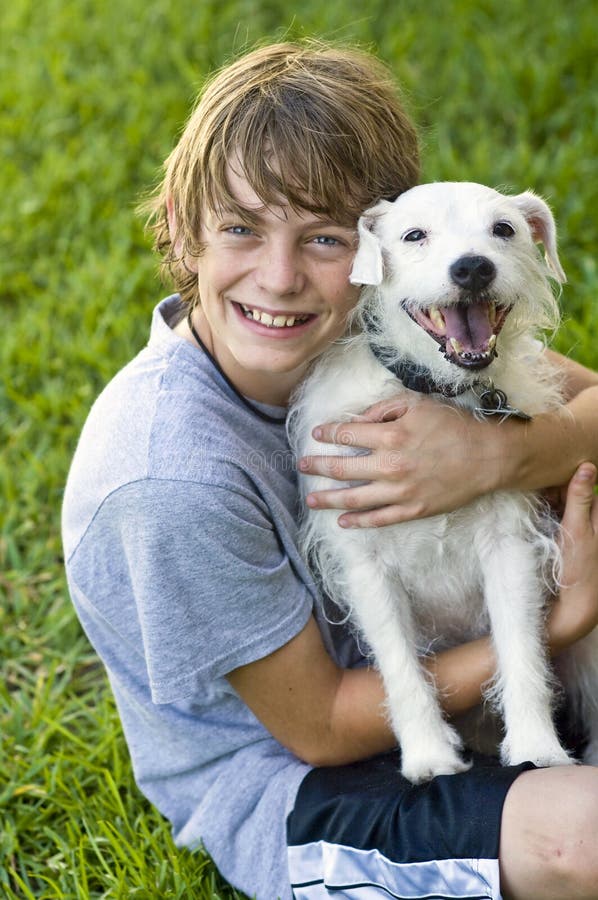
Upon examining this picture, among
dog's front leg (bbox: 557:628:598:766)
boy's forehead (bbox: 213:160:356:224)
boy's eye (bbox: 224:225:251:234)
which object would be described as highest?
boy's forehead (bbox: 213:160:356:224)

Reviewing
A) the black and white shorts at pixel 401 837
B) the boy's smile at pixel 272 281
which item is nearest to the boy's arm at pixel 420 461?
the boy's smile at pixel 272 281

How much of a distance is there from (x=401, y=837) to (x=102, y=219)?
11.5 feet

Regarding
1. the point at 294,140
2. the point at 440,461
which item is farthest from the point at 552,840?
the point at 294,140

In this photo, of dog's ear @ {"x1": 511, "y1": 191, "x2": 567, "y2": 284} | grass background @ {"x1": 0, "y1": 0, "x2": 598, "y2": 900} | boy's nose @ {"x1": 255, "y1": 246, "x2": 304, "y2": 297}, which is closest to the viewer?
boy's nose @ {"x1": 255, "y1": 246, "x2": 304, "y2": 297}

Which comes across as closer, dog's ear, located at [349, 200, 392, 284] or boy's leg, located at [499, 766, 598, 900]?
boy's leg, located at [499, 766, 598, 900]

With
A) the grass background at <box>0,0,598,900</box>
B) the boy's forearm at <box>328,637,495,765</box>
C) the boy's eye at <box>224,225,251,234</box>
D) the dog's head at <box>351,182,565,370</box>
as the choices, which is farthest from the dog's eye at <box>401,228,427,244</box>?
the boy's forearm at <box>328,637,495,765</box>

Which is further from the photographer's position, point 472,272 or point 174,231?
point 174,231

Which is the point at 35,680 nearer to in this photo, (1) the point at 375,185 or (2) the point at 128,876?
(2) the point at 128,876

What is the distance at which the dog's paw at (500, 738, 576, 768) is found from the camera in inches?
95.1

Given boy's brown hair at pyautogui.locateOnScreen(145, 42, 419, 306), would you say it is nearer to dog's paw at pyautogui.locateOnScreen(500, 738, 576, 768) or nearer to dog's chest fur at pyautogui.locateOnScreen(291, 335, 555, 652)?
dog's chest fur at pyautogui.locateOnScreen(291, 335, 555, 652)

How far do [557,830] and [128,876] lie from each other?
115 centimetres

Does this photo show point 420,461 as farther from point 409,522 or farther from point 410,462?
point 409,522

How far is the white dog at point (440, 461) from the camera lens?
7.77 feet

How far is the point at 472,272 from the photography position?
2.25 m
